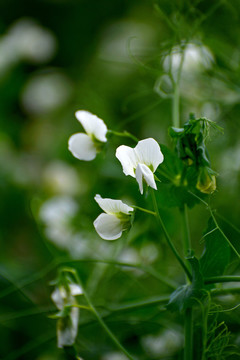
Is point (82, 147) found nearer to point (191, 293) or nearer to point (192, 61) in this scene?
point (191, 293)

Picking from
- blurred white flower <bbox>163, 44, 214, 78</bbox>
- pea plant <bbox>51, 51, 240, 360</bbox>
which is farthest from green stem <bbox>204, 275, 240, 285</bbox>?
blurred white flower <bbox>163, 44, 214, 78</bbox>

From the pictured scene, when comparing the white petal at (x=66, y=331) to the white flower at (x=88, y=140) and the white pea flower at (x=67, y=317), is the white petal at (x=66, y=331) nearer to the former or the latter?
the white pea flower at (x=67, y=317)

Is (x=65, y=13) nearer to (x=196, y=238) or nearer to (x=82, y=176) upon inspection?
(x=82, y=176)

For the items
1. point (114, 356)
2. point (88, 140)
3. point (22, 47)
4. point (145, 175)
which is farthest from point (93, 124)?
point (22, 47)

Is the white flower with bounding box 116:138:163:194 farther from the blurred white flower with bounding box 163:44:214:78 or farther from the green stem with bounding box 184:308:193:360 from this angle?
the blurred white flower with bounding box 163:44:214:78

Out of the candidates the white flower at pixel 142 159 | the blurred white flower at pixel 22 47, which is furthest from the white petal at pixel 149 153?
the blurred white flower at pixel 22 47

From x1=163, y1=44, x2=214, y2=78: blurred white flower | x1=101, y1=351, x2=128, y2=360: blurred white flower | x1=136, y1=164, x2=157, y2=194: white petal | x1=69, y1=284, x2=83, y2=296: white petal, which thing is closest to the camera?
x1=136, y1=164, x2=157, y2=194: white petal

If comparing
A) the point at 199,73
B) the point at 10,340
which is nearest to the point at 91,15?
the point at 199,73
